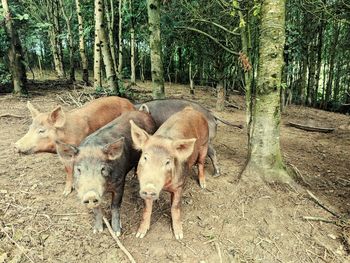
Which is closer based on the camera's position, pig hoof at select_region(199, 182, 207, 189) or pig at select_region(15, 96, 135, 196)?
pig at select_region(15, 96, 135, 196)

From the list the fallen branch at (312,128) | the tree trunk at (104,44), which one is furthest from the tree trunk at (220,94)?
the tree trunk at (104,44)

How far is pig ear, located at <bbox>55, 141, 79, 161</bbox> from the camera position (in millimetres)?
3889

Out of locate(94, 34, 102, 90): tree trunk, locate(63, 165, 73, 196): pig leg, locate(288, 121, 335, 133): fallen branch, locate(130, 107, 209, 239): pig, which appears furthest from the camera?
locate(94, 34, 102, 90): tree trunk

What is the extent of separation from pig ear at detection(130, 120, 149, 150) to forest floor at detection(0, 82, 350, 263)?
1.08 meters

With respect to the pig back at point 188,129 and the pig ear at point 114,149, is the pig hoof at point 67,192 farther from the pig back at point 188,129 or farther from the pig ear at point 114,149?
the pig back at point 188,129

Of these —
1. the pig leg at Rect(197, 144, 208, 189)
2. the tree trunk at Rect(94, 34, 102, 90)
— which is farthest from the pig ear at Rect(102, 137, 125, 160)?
the tree trunk at Rect(94, 34, 102, 90)

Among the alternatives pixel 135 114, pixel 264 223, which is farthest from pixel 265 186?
pixel 135 114

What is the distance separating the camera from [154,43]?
26.2 feet

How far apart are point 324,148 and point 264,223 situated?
168 inches

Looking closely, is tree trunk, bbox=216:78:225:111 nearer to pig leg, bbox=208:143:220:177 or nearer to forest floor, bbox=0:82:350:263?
forest floor, bbox=0:82:350:263

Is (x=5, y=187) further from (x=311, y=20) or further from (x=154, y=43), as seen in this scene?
(x=311, y=20)

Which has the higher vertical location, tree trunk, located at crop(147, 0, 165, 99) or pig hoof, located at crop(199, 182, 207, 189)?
tree trunk, located at crop(147, 0, 165, 99)

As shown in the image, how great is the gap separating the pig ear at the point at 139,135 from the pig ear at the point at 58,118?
144 cm

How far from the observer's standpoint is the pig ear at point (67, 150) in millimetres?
3889
